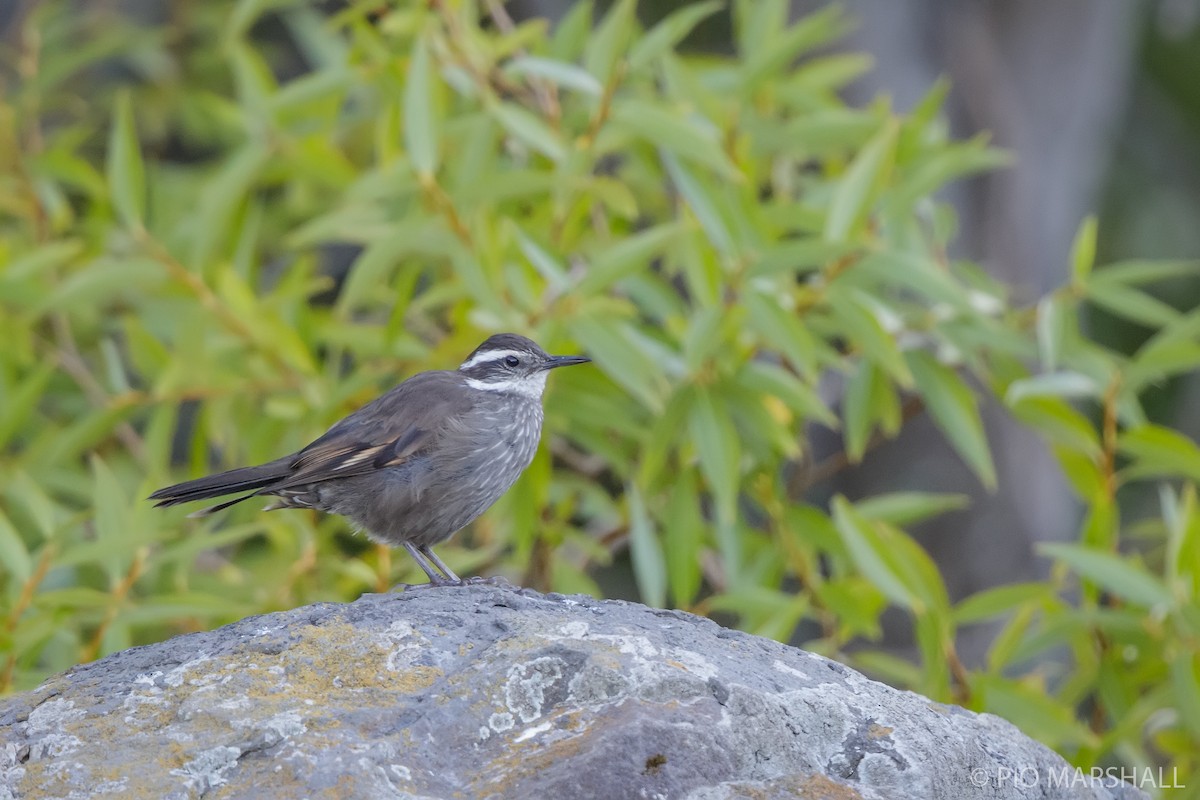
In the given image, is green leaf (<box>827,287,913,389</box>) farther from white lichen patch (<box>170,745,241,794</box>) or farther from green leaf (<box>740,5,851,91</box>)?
white lichen patch (<box>170,745,241,794</box>)

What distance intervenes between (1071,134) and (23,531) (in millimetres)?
7490

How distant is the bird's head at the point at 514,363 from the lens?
196 inches

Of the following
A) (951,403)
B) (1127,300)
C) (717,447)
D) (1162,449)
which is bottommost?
(1162,449)

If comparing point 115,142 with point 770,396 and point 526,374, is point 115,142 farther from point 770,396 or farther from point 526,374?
point 770,396

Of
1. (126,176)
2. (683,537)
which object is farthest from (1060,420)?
(126,176)

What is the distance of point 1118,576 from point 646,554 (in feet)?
5.46

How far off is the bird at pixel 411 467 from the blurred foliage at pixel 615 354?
0.39 m

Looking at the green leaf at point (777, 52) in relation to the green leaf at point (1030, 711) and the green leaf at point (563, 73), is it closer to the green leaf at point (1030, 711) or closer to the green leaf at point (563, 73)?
the green leaf at point (563, 73)

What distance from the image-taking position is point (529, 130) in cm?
541

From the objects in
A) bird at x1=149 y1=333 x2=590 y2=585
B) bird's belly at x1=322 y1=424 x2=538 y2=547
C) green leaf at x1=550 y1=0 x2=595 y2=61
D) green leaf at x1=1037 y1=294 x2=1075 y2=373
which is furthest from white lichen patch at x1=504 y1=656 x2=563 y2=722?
green leaf at x1=550 y1=0 x2=595 y2=61

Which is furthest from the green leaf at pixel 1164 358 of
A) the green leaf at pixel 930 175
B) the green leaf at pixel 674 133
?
the green leaf at pixel 674 133

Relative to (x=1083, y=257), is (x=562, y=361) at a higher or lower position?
higher

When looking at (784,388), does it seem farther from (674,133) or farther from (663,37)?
(663,37)

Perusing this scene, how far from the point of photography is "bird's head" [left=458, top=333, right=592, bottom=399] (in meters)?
4.98
